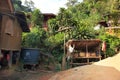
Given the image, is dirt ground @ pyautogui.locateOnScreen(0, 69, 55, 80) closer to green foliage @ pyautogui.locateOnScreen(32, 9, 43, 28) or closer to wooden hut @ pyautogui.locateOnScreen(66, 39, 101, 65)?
wooden hut @ pyautogui.locateOnScreen(66, 39, 101, 65)

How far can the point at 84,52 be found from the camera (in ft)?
74.8

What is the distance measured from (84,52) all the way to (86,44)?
47.0 inches

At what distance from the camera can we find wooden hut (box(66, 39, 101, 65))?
71.2ft

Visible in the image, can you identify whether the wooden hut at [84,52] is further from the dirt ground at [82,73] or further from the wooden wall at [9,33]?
the wooden wall at [9,33]

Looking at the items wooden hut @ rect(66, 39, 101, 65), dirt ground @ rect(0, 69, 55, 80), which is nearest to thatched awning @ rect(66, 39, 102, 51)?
wooden hut @ rect(66, 39, 101, 65)

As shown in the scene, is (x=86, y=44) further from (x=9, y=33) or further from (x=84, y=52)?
(x=9, y=33)

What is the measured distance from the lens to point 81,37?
82.0 feet

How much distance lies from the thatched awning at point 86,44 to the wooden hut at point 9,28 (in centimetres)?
405

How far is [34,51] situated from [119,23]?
14.1m

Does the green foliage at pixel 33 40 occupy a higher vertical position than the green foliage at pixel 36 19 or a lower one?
lower

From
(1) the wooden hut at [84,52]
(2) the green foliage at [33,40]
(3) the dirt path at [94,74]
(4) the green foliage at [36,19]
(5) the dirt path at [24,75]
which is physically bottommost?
(5) the dirt path at [24,75]

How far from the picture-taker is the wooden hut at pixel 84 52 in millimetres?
21708

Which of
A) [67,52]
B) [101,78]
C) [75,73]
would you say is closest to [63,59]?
[67,52]

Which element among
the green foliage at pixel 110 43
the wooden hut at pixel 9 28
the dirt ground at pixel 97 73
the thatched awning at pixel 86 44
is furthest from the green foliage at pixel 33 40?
the dirt ground at pixel 97 73
